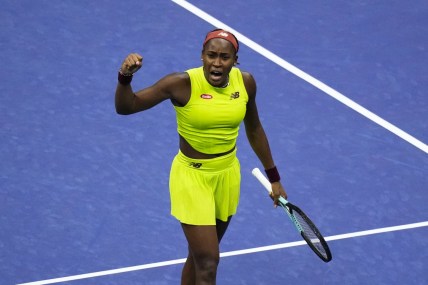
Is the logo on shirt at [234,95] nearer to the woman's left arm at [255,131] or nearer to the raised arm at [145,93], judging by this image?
the woman's left arm at [255,131]

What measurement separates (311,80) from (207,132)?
4324 millimetres

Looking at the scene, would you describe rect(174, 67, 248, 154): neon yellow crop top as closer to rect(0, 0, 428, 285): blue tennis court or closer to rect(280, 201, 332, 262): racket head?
rect(280, 201, 332, 262): racket head

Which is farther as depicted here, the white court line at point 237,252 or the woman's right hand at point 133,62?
the white court line at point 237,252

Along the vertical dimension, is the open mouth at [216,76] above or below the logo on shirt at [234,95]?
above

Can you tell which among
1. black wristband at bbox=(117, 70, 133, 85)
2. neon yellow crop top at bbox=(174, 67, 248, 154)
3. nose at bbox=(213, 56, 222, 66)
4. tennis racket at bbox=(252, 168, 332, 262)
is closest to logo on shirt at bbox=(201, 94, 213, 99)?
neon yellow crop top at bbox=(174, 67, 248, 154)

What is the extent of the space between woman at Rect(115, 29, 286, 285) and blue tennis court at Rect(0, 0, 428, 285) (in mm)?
1324

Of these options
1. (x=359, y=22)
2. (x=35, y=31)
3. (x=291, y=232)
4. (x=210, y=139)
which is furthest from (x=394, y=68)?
(x=210, y=139)

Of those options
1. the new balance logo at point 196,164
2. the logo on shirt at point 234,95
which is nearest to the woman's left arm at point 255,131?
the logo on shirt at point 234,95

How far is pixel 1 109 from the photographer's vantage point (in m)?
10.9

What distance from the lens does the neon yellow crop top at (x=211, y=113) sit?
7293mm

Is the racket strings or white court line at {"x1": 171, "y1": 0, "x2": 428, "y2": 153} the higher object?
the racket strings

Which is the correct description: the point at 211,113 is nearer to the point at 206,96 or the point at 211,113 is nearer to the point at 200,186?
the point at 206,96

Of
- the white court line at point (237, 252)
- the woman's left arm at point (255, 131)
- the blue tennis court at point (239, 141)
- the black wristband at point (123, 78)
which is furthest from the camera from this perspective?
the blue tennis court at point (239, 141)

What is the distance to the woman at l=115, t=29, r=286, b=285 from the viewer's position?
7.20m
